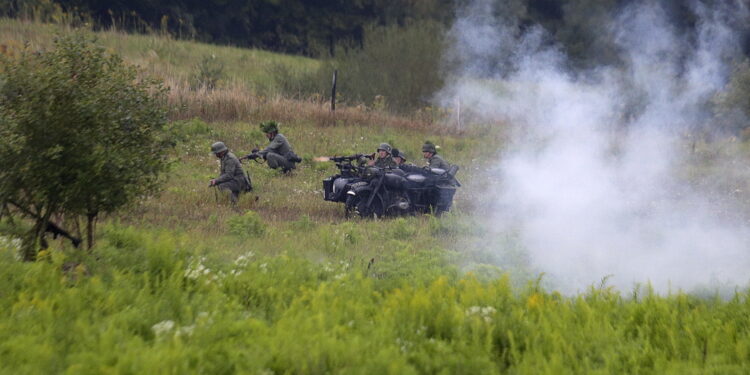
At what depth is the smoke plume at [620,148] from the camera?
40.4 ft

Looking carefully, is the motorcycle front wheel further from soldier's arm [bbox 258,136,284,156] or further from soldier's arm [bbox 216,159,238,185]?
soldier's arm [bbox 258,136,284,156]

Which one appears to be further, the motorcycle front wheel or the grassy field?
the motorcycle front wheel

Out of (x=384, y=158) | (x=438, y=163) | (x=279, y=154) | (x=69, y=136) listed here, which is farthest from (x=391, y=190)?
(x=69, y=136)

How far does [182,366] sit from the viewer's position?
5551mm

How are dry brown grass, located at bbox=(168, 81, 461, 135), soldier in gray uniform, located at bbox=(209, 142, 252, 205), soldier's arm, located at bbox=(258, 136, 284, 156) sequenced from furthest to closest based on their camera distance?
1. dry brown grass, located at bbox=(168, 81, 461, 135)
2. soldier's arm, located at bbox=(258, 136, 284, 156)
3. soldier in gray uniform, located at bbox=(209, 142, 252, 205)

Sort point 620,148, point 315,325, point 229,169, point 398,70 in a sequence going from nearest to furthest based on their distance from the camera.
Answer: point 315,325 → point 229,169 → point 620,148 → point 398,70

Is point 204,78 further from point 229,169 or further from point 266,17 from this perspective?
point 266,17

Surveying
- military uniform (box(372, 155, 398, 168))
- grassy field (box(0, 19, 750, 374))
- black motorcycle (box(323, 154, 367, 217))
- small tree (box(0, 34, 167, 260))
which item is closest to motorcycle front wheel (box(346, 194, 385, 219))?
black motorcycle (box(323, 154, 367, 217))

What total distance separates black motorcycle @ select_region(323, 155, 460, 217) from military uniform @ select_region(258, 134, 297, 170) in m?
4.79

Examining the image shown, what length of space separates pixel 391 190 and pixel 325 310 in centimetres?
741

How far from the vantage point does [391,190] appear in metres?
14.2

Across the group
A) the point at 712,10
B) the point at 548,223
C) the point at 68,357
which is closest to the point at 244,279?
the point at 68,357

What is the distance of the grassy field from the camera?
19.2 feet

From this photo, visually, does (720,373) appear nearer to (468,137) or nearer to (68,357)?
(68,357)
